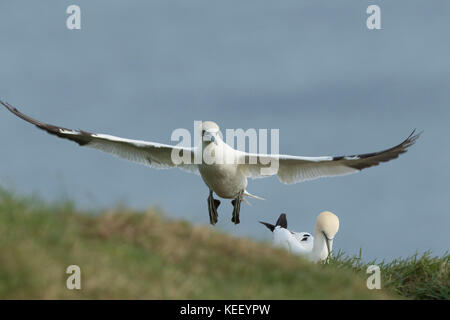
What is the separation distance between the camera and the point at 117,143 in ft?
46.9

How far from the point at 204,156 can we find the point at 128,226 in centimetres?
578

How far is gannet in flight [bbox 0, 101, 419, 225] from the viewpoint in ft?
Result: 43.4

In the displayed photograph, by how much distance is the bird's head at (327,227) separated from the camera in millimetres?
13038

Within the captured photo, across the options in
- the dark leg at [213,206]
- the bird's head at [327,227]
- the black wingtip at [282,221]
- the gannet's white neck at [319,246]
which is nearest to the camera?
the gannet's white neck at [319,246]

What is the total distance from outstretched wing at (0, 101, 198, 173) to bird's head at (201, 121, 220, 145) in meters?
0.75

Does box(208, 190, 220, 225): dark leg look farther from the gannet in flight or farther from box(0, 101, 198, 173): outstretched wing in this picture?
box(0, 101, 198, 173): outstretched wing

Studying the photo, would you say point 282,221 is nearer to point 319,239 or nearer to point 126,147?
point 319,239

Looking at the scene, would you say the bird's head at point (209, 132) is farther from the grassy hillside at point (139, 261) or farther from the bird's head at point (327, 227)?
the grassy hillside at point (139, 261)

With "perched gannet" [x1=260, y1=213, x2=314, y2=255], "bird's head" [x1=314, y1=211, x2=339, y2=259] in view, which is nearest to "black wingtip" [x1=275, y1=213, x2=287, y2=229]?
"perched gannet" [x1=260, y1=213, x2=314, y2=255]

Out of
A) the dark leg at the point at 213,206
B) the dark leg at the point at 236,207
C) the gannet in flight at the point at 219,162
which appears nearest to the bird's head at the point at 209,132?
the gannet in flight at the point at 219,162

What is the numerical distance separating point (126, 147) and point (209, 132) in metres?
2.36

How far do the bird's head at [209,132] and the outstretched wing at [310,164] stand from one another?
0.85 meters

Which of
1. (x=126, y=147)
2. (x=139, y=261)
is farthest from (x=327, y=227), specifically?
(x=139, y=261)
